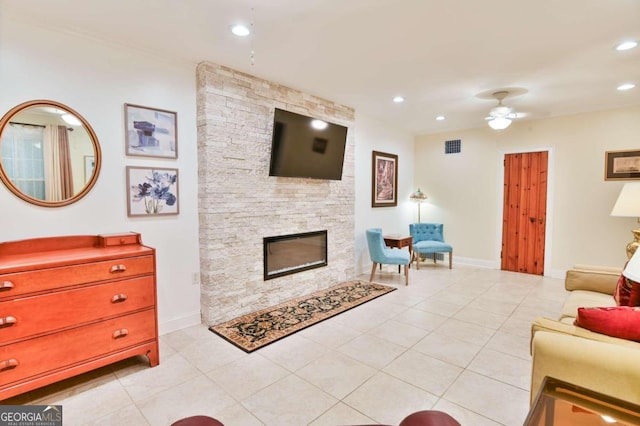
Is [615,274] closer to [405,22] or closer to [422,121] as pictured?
[405,22]

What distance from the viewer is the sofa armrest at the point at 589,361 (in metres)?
1.49

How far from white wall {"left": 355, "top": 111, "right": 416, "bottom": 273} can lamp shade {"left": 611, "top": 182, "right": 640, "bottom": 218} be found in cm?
328

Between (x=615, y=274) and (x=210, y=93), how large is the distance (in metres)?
4.38

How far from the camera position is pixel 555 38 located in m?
2.69

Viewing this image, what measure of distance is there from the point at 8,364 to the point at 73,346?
0.33m

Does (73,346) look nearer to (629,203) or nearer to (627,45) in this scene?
(627,45)

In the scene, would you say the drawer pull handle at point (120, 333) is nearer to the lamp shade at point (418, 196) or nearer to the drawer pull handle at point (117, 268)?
the drawer pull handle at point (117, 268)

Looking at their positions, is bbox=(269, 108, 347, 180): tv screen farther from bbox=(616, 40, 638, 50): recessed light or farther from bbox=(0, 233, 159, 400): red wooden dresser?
bbox=(616, 40, 638, 50): recessed light

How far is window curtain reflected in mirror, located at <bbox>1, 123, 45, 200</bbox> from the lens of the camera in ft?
7.78

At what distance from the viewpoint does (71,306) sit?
223cm

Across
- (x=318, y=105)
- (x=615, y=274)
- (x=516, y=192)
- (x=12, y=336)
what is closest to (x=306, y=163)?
(x=318, y=105)

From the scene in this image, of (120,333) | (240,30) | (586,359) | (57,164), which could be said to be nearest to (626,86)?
(586,359)

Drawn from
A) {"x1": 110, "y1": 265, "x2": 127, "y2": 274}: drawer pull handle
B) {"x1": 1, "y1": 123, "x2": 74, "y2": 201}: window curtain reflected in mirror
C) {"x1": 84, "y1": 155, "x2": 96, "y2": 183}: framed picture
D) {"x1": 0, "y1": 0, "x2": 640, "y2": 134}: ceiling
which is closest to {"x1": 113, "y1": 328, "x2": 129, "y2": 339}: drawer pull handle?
{"x1": 110, "y1": 265, "x2": 127, "y2": 274}: drawer pull handle

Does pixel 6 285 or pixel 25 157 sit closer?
pixel 6 285
